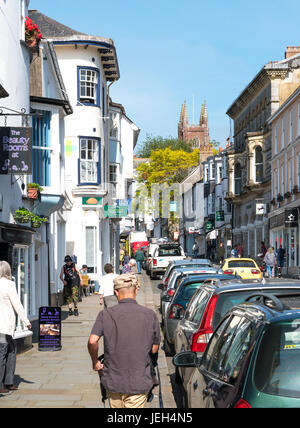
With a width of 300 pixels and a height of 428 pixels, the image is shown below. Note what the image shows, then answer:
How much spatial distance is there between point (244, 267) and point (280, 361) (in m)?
25.0

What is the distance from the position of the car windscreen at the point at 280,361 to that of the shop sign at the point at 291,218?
39.4 m

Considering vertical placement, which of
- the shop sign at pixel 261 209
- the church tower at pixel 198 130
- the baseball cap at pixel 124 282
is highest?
the church tower at pixel 198 130

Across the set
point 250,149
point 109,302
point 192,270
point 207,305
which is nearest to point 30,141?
point 109,302

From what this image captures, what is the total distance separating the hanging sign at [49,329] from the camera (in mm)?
14195

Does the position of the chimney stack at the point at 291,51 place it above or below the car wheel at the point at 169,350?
above

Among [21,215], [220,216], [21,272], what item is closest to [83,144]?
[21,272]

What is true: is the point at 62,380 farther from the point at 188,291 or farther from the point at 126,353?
the point at 126,353

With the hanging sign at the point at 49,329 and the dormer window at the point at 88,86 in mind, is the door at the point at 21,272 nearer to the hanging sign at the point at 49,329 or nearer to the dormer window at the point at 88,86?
the hanging sign at the point at 49,329

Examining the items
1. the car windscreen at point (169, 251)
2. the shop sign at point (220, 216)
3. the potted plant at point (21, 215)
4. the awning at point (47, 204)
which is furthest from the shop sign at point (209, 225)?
the potted plant at point (21, 215)

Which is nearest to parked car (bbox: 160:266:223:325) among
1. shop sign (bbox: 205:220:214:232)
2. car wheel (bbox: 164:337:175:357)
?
car wheel (bbox: 164:337:175:357)

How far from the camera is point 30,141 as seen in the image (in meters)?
13.4

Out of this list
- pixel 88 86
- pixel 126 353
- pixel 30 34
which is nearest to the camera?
pixel 126 353

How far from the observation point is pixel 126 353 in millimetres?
5676
